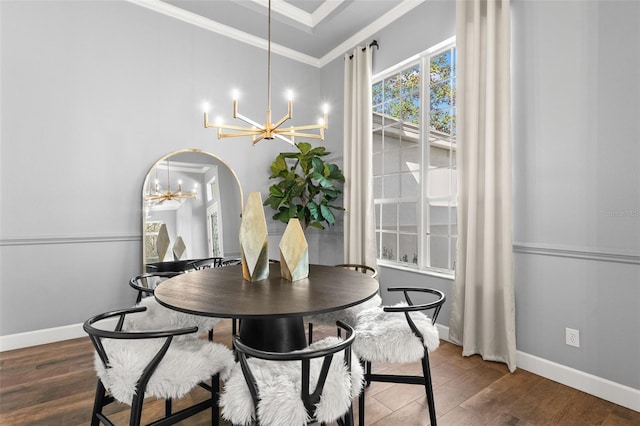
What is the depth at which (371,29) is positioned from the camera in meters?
3.72

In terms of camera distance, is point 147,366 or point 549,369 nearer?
point 147,366

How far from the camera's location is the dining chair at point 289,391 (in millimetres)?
1120

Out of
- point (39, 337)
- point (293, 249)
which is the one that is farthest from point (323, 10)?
point (39, 337)

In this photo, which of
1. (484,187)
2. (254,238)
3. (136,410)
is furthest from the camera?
(484,187)

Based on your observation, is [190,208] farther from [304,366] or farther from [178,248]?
[304,366]

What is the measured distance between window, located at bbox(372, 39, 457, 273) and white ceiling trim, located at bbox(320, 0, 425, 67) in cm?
48

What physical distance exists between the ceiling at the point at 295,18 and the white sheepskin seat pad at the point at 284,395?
3.40 meters

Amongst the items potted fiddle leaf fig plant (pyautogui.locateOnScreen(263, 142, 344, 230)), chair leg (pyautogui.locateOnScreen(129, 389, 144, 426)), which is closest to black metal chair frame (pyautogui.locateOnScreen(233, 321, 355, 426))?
chair leg (pyautogui.locateOnScreen(129, 389, 144, 426))

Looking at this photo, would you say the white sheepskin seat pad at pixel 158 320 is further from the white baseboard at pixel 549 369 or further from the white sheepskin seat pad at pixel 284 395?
the white baseboard at pixel 549 369

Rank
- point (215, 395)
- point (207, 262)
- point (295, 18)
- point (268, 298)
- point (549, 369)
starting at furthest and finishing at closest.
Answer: point (295, 18) < point (207, 262) < point (549, 369) < point (215, 395) < point (268, 298)

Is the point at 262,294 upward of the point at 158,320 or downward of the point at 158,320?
upward

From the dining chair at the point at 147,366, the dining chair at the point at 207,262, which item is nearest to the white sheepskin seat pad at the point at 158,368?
the dining chair at the point at 147,366

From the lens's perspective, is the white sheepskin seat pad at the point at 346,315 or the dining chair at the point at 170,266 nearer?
the white sheepskin seat pad at the point at 346,315

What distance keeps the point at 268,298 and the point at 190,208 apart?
235 centimetres
